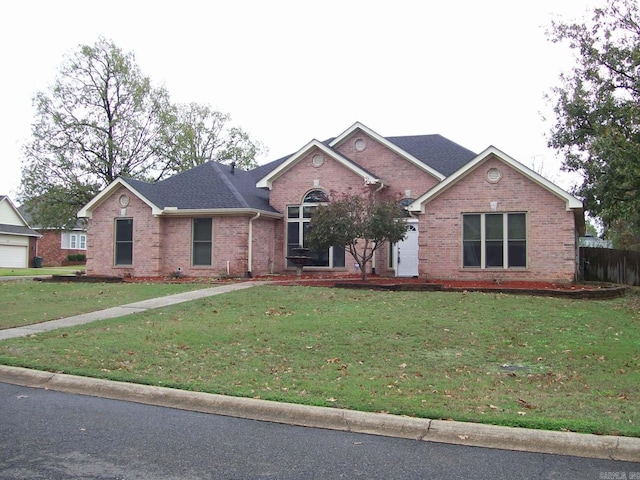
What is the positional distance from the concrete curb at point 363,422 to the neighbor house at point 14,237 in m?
42.2

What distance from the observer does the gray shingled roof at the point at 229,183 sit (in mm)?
22891

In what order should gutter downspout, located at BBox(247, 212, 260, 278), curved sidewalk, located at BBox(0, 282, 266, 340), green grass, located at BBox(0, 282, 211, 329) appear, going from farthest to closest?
gutter downspout, located at BBox(247, 212, 260, 278), green grass, located at BBox(0, 282, 211, 329), curved sidewalk, located at BBox(0, 282, 266, 340)

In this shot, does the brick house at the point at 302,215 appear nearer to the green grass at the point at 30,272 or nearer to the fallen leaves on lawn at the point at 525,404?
the green grass at the point at 30,272

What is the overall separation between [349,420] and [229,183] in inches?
758

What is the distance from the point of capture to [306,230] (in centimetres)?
2308

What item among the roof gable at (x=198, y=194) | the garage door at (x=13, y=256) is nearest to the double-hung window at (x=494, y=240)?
the roof gable at (x=198, y=194)

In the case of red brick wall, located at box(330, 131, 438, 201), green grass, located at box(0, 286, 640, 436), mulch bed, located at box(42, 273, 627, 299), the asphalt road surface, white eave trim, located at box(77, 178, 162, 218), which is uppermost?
red brick wall, located at box(330, 131, 438, 201)

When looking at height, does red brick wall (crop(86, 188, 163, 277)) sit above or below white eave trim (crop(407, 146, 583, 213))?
below

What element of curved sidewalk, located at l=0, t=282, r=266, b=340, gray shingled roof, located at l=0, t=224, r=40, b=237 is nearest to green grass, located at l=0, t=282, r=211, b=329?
curved sidewalk, located at l=0, t=282, r=266, b=340

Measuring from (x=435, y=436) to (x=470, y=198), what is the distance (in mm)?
14708

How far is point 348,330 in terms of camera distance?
10.2 metres

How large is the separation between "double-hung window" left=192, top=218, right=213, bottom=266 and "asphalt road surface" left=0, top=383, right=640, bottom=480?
16617 mm

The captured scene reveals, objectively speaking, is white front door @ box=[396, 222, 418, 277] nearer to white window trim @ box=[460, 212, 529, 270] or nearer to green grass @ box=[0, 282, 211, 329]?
white window trim @ box=[460, 212, 529, 270]

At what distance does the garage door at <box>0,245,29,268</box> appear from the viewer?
1764 inches
